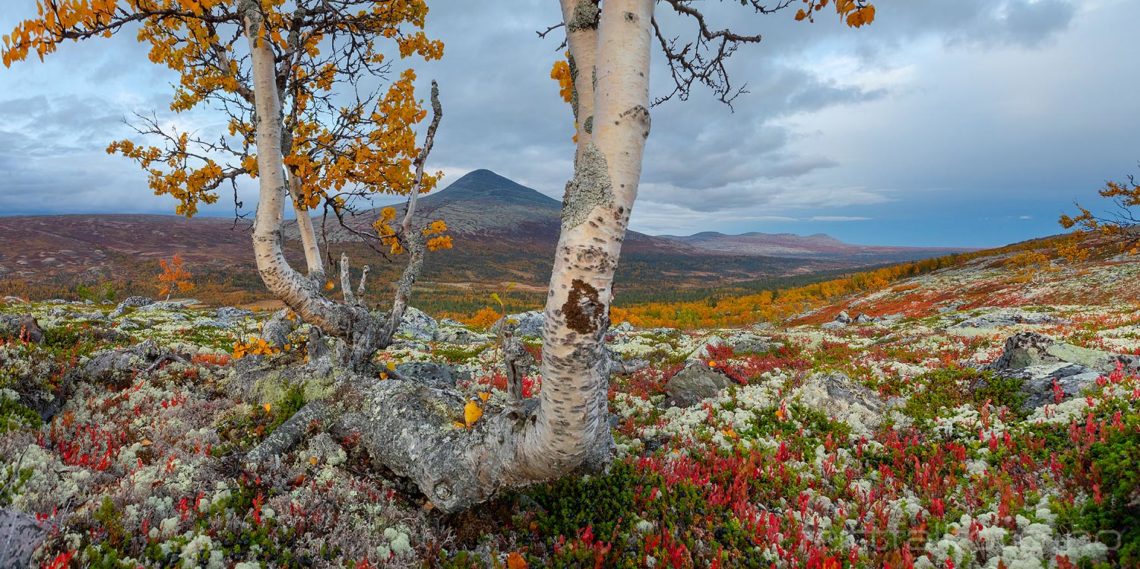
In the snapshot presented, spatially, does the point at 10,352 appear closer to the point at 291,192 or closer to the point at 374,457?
the point at 291,192

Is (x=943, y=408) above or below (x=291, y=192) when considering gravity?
below

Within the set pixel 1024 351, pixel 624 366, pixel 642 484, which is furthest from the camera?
Answer: pixel 624 366

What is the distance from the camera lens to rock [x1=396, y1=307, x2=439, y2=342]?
2561 centimetres

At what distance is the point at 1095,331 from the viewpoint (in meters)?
15.8

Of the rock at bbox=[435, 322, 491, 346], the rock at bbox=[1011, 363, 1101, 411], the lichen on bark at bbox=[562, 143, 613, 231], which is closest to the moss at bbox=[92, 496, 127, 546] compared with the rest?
the lichen on bark at bbox=[562, 143, 613, 231]

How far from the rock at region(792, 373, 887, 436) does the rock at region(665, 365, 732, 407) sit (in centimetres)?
187

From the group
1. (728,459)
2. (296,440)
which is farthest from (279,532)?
(728,459)

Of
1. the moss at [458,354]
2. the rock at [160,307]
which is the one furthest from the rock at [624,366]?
the rock at [160,307]

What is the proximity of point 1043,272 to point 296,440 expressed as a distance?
236ft

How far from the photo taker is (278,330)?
36.6 feet

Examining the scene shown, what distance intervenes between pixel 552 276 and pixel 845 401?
811cm

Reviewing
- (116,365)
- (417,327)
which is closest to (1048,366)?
(116,365)

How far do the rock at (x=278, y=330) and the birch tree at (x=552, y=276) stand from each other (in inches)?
134

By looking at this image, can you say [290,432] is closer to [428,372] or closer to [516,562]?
[516,562]
